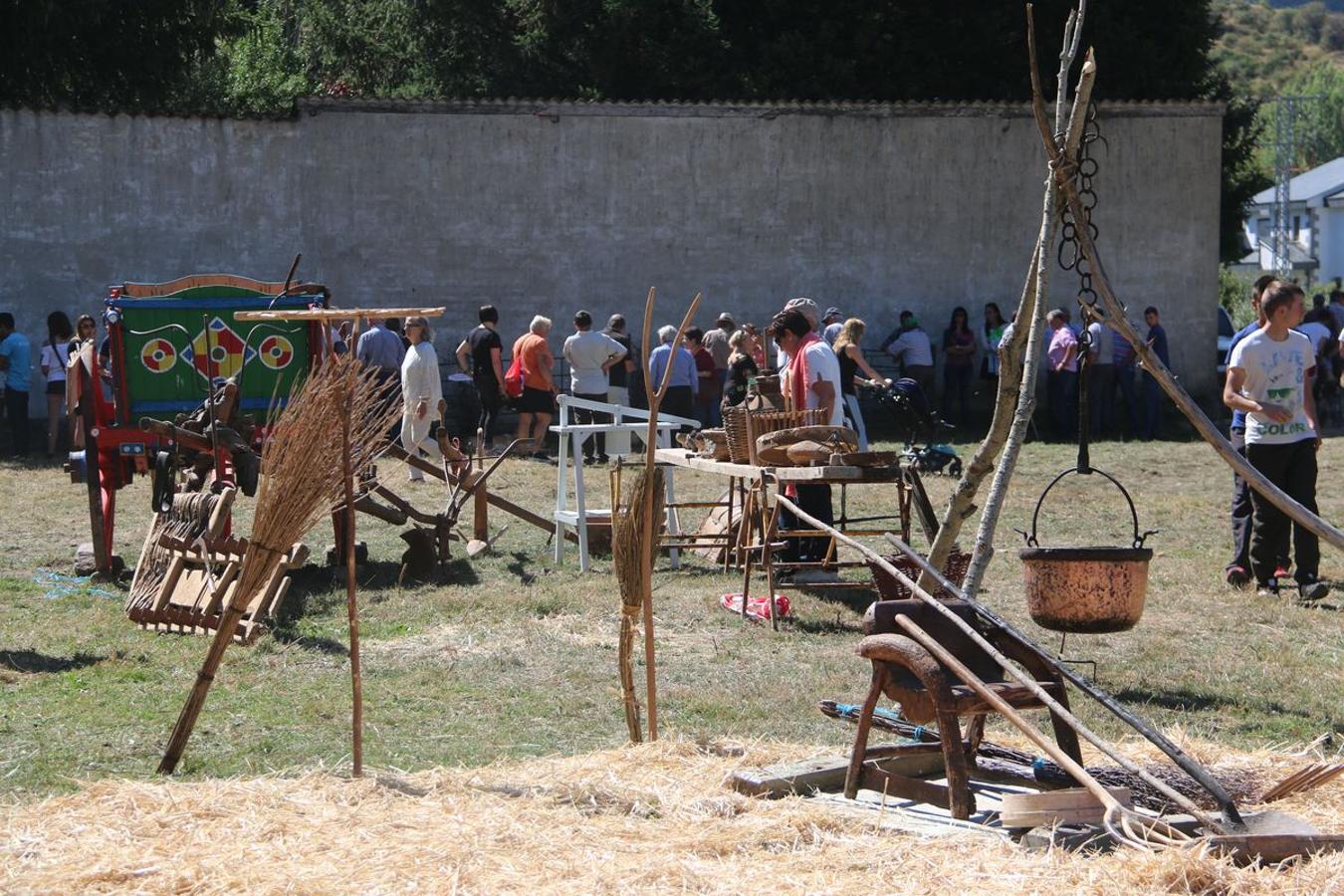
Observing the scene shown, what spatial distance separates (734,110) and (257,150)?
6.23 meters

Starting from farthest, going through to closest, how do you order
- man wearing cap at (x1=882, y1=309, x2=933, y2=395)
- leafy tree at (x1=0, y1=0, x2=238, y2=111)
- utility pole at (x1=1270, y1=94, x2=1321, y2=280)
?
utility pole at (x1=1270, y1=94, x2=1321, y2=280)
leafy tree at (x1=0, y1=0, x2=238, y2=111)
man wearing cap at (x1=882, y1=309, x2=933, y2=395)

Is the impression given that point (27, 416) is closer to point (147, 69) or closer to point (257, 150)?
point (257, 150)

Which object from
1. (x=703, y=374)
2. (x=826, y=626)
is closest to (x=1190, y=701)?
(x=826, y=626)

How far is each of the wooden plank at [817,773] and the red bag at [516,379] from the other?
11506 millimetres

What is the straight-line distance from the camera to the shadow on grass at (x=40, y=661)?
25.0 ft

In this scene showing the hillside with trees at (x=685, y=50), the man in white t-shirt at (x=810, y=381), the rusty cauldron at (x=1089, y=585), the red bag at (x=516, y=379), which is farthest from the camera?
the hillside with trees at (x=685, y=50)

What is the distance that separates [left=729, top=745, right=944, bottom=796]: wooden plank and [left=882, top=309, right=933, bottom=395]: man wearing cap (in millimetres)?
14975

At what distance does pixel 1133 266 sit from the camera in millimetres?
22359

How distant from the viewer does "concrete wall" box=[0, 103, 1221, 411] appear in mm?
19547

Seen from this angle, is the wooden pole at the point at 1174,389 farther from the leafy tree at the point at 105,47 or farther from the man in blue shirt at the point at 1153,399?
the leafy tree at the point at 105,47

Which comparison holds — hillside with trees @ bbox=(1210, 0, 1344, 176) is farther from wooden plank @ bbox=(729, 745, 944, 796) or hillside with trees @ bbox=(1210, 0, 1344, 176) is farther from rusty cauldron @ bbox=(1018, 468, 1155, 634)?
wooden plank @ bbox=(729, 745, 944, 796)

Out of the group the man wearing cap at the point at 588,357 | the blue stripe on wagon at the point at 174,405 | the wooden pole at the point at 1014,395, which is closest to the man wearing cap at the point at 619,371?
the man wearing cap at the point at 588,357

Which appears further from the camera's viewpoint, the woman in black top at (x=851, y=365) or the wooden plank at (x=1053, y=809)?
the woman in black top at (x=851, y=365)

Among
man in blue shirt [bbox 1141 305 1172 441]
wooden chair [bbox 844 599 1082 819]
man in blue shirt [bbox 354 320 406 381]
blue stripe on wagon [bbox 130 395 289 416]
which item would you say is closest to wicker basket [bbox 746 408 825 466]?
blue stripe on wagon [bbox 130 395 289 416]
